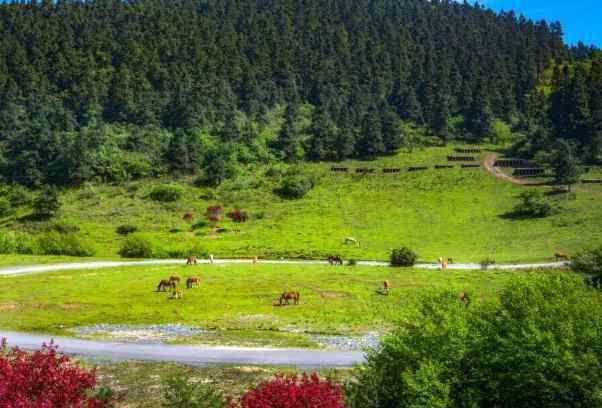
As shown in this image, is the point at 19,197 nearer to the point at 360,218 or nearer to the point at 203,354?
the point at 360,218

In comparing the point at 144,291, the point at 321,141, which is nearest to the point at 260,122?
the point at 321,141

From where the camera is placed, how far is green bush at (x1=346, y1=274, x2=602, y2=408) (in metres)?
18.7

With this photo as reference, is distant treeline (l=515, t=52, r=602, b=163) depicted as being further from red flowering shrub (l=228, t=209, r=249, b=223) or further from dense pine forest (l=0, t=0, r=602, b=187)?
red flowering shrub (l=228, t=209, r=249, b=223)

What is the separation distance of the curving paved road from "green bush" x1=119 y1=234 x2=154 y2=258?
4182cm

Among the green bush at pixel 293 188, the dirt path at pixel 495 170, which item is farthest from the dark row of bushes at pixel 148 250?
the dirt path at pixel 495 170

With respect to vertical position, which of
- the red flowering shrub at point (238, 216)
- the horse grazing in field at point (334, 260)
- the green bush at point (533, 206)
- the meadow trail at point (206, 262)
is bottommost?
the meadow trail at point (206, 262)

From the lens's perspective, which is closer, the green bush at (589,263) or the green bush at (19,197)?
the green bush at (589,263)

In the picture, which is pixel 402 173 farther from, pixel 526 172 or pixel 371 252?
pixel 371 252

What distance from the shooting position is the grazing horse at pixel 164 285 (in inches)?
2030

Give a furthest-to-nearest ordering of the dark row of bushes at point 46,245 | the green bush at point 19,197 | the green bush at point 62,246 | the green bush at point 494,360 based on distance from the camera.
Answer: the green bush at point 19,197
the green bush at point 62,246
the dark row of bushes at point 46,245
the green bush at point 494,360

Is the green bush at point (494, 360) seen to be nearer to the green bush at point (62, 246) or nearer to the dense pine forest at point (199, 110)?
the green bush at point (62, 246)

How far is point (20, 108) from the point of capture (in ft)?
529

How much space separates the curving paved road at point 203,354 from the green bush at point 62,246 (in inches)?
1768

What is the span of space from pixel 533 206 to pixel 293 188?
45656 mm
